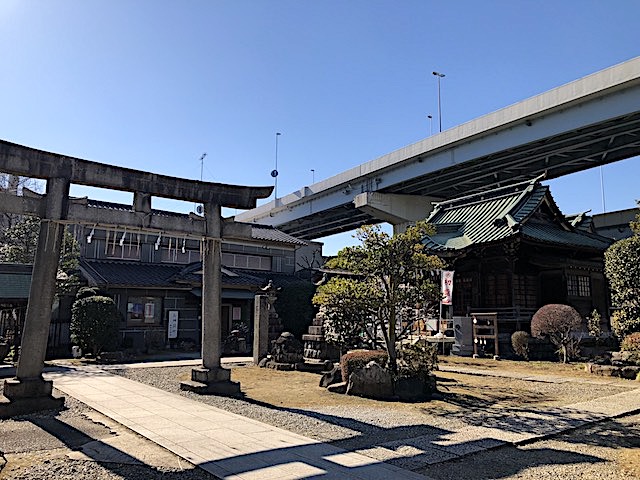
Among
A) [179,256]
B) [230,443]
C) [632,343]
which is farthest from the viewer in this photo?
[179,256]

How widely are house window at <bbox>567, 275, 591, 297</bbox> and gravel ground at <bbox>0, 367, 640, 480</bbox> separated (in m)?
14.3

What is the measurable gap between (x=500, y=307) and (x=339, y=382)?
14.1 metres

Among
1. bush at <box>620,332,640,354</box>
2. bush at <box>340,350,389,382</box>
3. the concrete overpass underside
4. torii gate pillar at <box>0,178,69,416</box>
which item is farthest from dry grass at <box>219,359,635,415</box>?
the concrete overpass underside

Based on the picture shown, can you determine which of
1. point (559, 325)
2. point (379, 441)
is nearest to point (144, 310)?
point (559, 325)

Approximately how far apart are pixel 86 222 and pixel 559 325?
652 inches

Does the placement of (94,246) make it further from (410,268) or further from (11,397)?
(410,268)

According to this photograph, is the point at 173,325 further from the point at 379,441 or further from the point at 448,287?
the point at 379,441

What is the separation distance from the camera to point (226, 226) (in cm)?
1275

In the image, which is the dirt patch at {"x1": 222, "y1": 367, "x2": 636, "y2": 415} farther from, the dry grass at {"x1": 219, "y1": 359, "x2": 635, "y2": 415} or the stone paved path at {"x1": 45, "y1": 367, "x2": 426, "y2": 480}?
the stone paved path at {"x1": 45, "y1": 367, "x2": 426, "y2": 480}

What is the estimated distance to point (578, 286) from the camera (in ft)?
82.8

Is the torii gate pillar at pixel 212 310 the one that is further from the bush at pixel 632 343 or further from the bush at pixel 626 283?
the bush at pixel 626 283

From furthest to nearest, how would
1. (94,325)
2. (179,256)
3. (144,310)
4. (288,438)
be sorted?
(179,256) < (144,310) < (94,325) < (288,438)

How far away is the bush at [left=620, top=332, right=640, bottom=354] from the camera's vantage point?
48.0ft

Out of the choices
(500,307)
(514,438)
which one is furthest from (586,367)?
(514,438)
